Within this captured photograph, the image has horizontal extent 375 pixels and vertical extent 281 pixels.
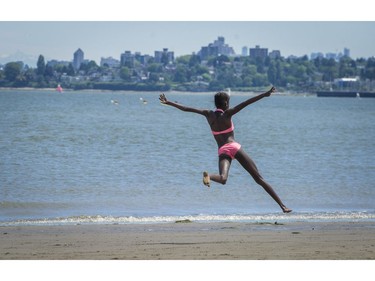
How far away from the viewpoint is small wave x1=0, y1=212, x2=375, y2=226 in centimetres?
1912

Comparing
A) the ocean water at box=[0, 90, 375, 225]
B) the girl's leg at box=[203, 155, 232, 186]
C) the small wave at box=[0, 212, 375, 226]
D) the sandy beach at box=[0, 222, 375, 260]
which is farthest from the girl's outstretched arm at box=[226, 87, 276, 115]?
the ocean water at box=[0, 90, 375, 225]

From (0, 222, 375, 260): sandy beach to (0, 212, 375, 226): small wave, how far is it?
815mm

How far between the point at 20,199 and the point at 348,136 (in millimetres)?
42365

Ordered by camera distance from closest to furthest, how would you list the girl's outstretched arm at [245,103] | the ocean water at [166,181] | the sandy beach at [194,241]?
the girl's outstretched arm at [245,103] → the sandy beach at [194,241] → the ocean water at [166,181]

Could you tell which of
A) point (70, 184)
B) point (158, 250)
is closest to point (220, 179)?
point (158, 250)

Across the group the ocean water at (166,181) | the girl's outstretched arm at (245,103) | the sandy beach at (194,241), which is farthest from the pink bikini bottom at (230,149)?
the ocean water at (166,181)

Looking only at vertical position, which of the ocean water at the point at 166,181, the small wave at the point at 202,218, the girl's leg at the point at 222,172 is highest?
the girl's leg at the point at 222,172

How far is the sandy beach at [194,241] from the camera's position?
13.3 m

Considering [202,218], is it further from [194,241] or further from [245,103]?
[245,103]

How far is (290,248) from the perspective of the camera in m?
14.2

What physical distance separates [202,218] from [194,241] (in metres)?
4.64

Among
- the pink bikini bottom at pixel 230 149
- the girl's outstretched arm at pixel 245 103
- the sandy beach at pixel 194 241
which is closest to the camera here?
the girl's outstretched arm at pixel 245 103

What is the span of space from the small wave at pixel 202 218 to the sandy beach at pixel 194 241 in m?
0.81

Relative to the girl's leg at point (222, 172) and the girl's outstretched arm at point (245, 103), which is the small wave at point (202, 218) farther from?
the girl's outstretched arm at point (245, 103)
